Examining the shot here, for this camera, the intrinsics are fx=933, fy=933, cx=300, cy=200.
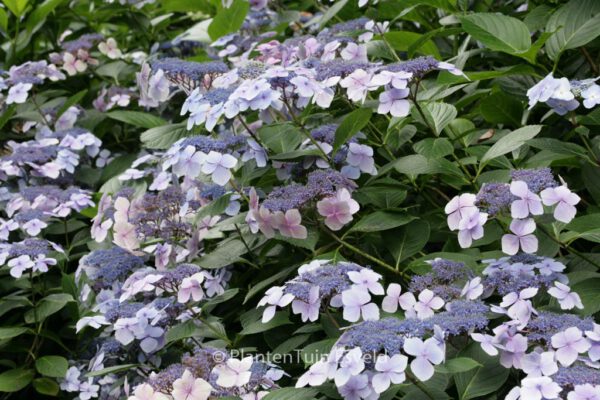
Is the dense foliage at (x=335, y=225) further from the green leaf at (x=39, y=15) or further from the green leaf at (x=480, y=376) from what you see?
the green leaf at (x=39, y=15)

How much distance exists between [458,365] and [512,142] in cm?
58

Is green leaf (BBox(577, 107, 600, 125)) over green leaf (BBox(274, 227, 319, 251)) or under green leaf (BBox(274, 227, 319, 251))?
over

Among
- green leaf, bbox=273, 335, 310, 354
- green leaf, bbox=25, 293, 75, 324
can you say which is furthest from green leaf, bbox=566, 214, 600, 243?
green leaf, bbox=25, 293, 75, 324

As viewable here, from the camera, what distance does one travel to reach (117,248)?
226 cm

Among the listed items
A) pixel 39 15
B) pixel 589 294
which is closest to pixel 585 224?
pixel 589 294

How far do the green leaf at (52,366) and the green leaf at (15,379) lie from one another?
34 mm

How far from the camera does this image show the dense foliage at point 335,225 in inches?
59.3

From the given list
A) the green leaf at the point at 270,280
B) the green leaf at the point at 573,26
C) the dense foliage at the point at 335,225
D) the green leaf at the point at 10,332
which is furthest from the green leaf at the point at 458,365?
the green leaf at the point at 10,332

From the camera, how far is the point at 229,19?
282cm

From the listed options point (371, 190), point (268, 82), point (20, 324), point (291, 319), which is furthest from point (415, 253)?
point (20, 324)

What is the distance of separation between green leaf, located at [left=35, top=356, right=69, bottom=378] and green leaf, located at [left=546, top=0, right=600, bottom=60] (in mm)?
1381

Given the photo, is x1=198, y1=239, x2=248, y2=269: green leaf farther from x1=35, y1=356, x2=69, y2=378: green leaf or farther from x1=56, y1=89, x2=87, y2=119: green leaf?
x1=56, y1=89, x2=87, y2=119: green leaf

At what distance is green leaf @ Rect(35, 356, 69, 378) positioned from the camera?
2.30m

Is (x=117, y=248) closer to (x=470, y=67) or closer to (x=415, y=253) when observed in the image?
(x=415, y=253)
